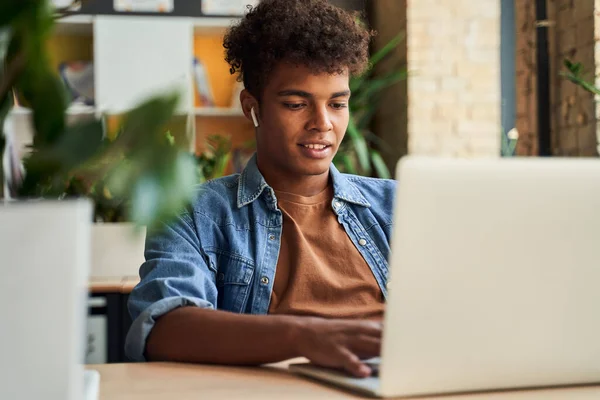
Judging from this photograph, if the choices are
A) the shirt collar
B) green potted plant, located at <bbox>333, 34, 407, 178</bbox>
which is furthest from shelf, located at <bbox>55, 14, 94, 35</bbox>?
the shirt collar

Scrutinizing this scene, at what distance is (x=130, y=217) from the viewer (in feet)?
1.65

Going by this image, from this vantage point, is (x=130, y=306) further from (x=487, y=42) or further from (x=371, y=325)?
(x=487, y=42)

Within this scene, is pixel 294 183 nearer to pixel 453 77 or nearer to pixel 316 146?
pixel 316 146

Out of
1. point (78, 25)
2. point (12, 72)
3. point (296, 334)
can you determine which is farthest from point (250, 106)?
point (78, 25)

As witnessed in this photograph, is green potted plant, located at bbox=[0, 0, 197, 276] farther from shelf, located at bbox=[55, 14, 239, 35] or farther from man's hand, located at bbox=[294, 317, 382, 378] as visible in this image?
shelf, located at bbox=[55, 14, 239, 35]

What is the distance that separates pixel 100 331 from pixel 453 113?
2.01 meters

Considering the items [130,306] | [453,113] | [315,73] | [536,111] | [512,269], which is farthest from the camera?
[453,113]

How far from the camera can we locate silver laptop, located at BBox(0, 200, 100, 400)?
566 mm

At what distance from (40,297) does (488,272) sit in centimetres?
44

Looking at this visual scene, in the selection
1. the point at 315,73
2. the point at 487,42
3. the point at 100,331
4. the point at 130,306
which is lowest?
→ the point at 100,331

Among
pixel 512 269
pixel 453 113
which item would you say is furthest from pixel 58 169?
pixel 453 113

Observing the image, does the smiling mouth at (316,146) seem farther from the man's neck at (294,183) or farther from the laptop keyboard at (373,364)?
the laptop keyboard at (373,364)

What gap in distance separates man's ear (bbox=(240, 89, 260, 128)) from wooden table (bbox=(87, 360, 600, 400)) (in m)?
0.76

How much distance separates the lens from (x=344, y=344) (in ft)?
3.21
